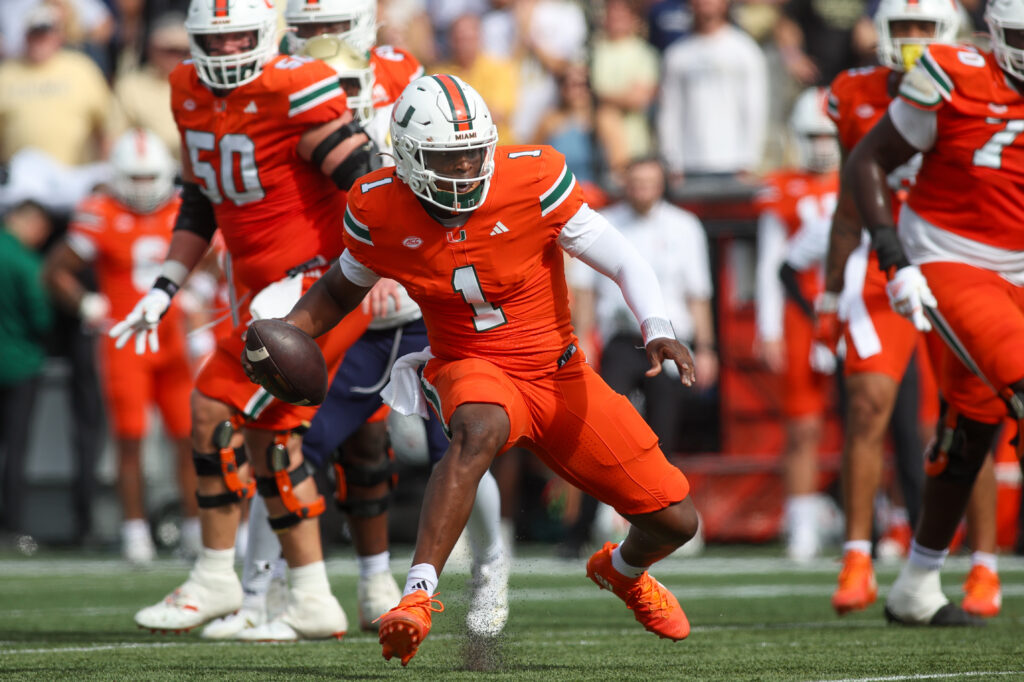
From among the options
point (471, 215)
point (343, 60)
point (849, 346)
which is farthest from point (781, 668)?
point (343, 60)

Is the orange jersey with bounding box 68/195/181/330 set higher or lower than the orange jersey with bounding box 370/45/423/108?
lower

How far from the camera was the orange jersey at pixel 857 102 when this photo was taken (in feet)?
20.2

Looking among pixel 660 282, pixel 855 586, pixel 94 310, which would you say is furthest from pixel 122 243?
pixel 855 586

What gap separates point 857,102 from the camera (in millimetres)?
6199

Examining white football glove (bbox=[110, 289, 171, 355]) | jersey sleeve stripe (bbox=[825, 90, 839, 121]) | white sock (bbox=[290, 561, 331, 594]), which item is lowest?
white sock (bbox=[290, 561, 331, 594])

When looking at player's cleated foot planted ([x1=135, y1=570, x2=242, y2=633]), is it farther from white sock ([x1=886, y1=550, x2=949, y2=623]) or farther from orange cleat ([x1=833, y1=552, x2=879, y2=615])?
white sock ([x1=886, y1=550, x2=949, y2=623])

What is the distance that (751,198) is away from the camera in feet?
33.4

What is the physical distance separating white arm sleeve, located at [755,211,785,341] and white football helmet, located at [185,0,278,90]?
177 inches

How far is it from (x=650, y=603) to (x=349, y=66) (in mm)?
2266

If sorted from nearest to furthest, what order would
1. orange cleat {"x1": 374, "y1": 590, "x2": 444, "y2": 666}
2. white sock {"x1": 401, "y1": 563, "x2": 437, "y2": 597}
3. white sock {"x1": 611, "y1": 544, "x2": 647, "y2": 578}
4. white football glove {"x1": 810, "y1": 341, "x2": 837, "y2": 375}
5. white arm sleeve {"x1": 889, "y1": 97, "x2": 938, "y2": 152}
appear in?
orange cleat {"x1": 374, "y1": 590, "x2": 444, "y2": 666}, white sock {"x1": 401, "y1": 563, "x2": 437, "y2": 597}, white sock {"x1": 611, "y1": 544, "x2": 647, "y2": 578}, white arm sleeve {"x1": 889, "y1": 97, "x2": 938, "y2": 152}, white football glove {"x1": 810, "y1": 341, "x2": 837, "y2": 375}

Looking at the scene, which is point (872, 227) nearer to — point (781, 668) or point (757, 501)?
point (781, 668)

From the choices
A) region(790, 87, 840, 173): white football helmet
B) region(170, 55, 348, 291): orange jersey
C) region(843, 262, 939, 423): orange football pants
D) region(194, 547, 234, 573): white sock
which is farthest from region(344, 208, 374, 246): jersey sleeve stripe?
region(790, 87, 840, 173): white football helmet

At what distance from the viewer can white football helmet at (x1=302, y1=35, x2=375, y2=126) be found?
18.7ft

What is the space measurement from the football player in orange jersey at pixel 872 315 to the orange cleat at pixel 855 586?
0.10 meters
